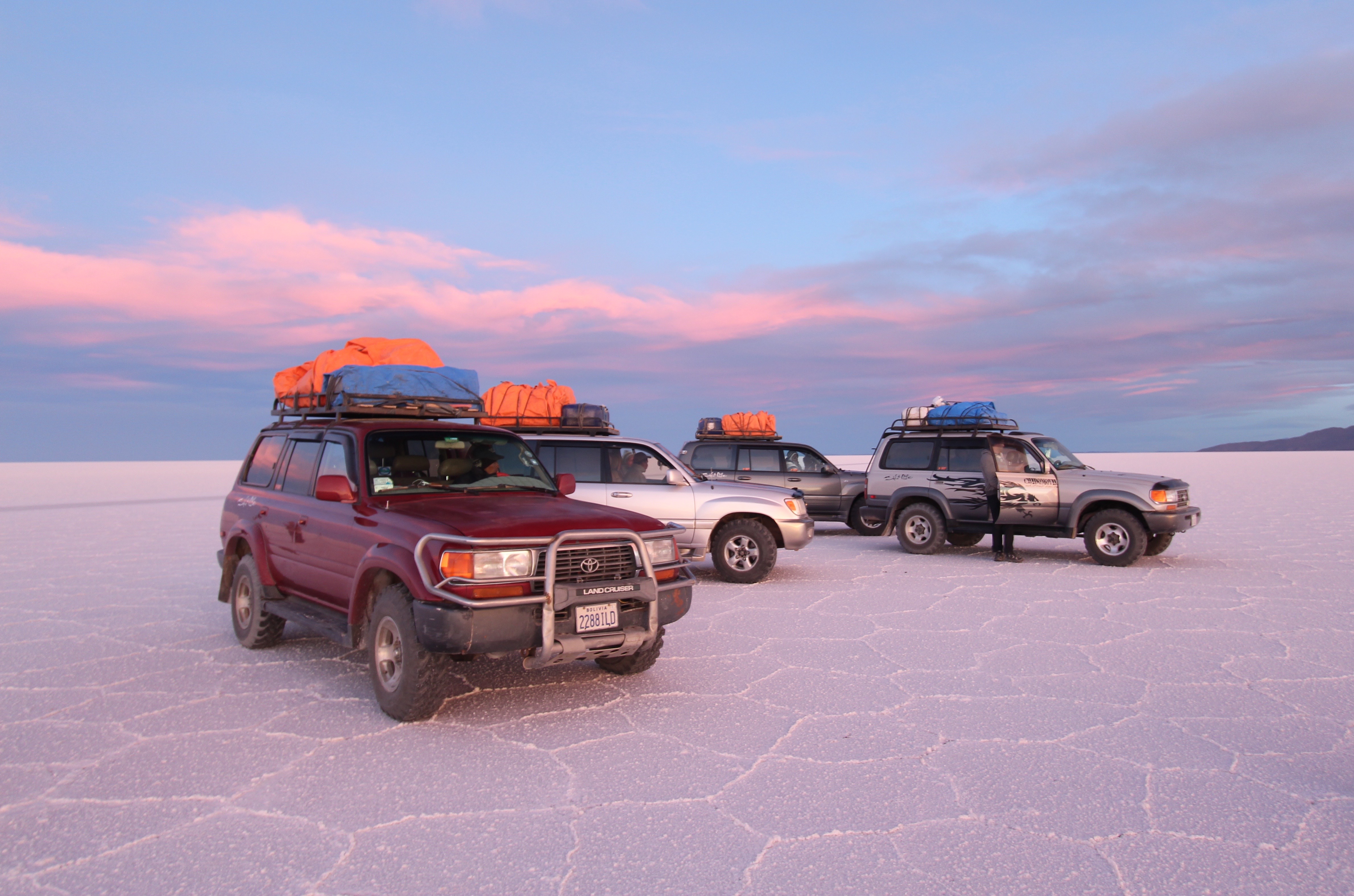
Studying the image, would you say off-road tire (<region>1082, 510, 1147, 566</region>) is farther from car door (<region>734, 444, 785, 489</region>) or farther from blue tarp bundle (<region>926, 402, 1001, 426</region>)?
car door (<region>734, 444, 785, 489</region>)

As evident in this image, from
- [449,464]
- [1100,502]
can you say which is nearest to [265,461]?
[449,464]

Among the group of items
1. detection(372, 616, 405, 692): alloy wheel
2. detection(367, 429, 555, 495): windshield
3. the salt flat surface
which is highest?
detection(367, 429, 555, 495): windshield

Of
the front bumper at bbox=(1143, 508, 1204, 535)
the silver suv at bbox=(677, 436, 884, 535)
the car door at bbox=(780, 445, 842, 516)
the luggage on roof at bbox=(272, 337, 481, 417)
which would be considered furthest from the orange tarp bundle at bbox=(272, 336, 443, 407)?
the front bumper at bbox=(1143, 508, 1204, 535)

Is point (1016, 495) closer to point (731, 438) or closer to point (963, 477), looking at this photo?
point (963, 477)

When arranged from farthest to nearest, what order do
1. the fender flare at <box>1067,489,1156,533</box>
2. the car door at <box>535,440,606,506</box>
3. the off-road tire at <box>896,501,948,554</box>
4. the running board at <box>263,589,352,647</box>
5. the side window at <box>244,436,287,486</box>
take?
the off-road tire at <box>896,501,948,554</box> → the fender flare at <box>1067,489,1156,533</box> → the car door at <box>535,440,606,506</box> → the side window at <box>244,436,287,486</box> → the running board at <box>263,589,352,647</box>

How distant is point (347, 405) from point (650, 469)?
4.50m

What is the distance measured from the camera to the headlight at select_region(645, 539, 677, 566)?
220 inches

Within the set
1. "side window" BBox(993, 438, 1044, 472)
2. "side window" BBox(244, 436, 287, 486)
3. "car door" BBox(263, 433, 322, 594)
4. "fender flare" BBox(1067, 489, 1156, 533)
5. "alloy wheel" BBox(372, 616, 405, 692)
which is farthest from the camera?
"side window" BBox(993, 438, 1044, 472)

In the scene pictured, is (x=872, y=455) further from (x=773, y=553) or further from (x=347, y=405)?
(x=347, y=405)

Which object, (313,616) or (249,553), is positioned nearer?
(313,616)

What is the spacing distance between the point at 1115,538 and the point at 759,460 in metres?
5.67

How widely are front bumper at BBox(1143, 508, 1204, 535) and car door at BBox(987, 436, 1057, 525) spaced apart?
1.14 m

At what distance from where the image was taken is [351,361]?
7387 millimetres

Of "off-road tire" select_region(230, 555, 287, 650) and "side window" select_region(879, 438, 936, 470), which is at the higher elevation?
"side window" select_region(879, 438, 936, 470)
